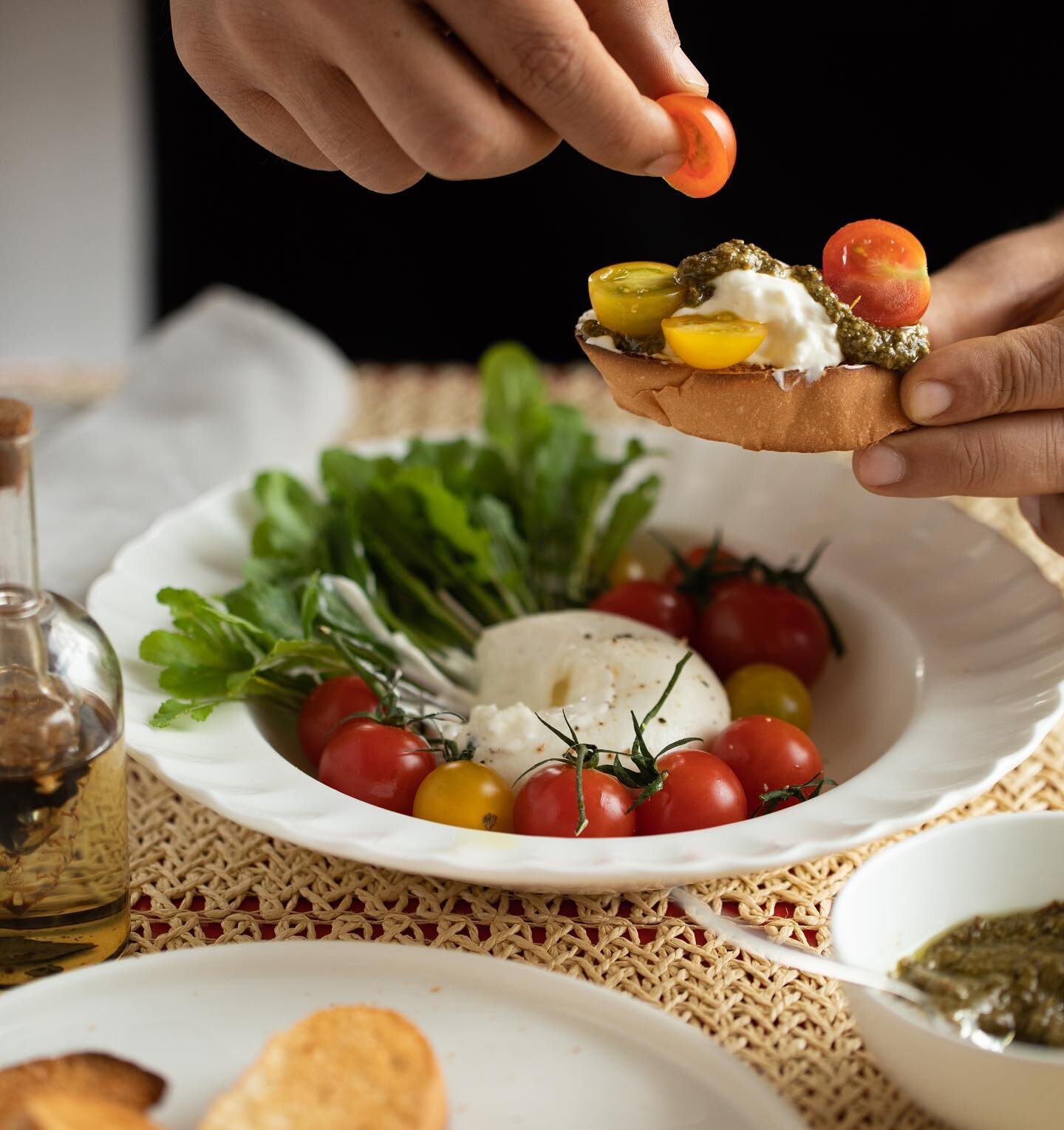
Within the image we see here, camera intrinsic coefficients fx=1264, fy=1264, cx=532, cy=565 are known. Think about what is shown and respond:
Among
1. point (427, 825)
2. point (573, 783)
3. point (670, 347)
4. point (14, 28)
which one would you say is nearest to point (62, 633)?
point (427, 825)

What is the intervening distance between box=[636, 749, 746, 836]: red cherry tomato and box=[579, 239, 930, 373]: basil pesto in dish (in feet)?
2.07

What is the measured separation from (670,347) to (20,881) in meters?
1.19

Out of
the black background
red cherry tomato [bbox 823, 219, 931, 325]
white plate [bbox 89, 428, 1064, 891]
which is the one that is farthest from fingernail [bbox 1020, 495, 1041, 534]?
the black background

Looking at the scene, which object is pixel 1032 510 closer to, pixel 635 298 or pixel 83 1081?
pixel 635 298

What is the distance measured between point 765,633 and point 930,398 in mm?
747

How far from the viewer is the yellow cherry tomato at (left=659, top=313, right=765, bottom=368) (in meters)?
1.85

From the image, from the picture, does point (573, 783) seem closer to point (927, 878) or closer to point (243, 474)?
point (927, 878)

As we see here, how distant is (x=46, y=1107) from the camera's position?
1203 mm

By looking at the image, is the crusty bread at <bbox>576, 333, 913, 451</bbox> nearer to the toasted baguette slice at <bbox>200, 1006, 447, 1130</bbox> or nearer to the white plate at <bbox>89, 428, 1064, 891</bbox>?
the white plate at <bbox>89, 428, 1064, 891</bbox>

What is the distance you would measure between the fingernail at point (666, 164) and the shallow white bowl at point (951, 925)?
927 millimetres

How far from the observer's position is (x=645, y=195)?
4906 mm

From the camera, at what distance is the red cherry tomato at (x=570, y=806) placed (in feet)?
6.05

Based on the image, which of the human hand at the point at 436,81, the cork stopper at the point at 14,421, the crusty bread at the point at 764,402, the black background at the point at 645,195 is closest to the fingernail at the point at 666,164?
the human hand at the point at 436,81

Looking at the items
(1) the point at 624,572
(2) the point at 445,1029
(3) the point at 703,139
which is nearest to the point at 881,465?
(3) the point at 703,139
